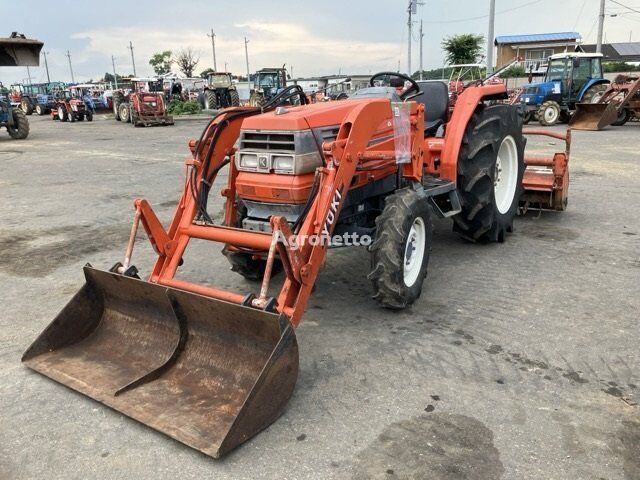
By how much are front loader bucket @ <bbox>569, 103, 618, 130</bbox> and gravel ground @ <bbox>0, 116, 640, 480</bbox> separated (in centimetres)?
1164

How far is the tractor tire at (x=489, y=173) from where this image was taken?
5.19 meters

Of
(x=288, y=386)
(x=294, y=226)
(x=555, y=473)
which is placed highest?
(x=294, y=226)

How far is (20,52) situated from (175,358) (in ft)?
47.3

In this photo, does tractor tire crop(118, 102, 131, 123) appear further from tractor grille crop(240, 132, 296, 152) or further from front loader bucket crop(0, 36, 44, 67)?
tractor grille crop(240, 132, 296, 152)

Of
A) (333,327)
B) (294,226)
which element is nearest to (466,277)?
(333,327)

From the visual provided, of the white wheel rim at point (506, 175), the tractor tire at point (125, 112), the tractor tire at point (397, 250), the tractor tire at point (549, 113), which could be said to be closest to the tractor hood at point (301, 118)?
the tractor tire at point (397, 250)

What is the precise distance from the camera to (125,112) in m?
27.0

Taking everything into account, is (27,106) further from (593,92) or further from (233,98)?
(593,92)

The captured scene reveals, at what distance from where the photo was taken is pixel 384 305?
4.02 meters

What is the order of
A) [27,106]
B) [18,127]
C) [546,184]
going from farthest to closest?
[27,106] < [18,127] < [546,184]

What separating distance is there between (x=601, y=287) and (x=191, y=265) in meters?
3.72

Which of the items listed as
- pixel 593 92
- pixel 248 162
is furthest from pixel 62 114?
pixel 248 162

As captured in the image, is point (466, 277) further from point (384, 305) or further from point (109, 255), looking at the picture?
point (109, 255)

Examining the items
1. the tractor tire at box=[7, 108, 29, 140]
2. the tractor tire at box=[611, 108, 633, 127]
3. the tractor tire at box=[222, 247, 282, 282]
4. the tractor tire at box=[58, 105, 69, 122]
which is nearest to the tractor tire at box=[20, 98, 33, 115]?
the tractor tire at box=[58, 105, 69, 122]
